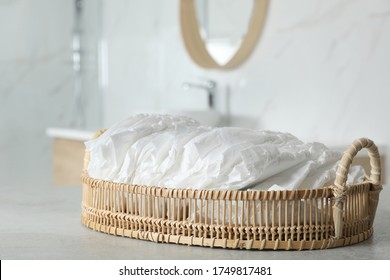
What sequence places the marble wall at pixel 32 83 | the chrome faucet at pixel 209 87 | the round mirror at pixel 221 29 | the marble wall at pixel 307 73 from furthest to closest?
the marble wall at pixel 32 83 → the chrome faucet at pixel 209 87 → the round mirror at pixel 221 29 → the marble wall at pixel 307 73

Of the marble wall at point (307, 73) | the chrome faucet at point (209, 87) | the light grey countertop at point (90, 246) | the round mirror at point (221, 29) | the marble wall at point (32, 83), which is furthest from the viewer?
the marble wall at point (32, 83)

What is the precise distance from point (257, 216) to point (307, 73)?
2.04 meters

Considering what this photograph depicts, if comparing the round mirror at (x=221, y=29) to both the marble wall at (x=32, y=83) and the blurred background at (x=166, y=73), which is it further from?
the marble wall at (x=32, y=83)

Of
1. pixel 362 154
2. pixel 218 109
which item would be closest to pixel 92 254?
pixel 362 154

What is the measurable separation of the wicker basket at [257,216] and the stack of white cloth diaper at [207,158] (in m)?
0.03

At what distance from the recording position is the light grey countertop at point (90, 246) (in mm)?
1207

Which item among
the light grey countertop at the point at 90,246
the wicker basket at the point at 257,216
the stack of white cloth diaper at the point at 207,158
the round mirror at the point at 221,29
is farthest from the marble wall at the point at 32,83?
the wicker basket at the point at 257,216

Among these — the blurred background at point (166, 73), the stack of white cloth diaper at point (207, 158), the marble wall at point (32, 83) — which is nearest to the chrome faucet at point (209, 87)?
the blurred background at point (166, 73)

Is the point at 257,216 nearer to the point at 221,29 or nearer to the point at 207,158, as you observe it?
the point at 207,158

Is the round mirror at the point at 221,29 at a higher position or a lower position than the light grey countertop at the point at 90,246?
higher

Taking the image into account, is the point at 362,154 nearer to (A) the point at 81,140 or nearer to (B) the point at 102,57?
(A) the point at 81,140

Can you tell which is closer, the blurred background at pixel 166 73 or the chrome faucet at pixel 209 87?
the blurred background at pixel 166 73

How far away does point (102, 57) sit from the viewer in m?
4.86

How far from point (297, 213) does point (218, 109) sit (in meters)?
2.53
